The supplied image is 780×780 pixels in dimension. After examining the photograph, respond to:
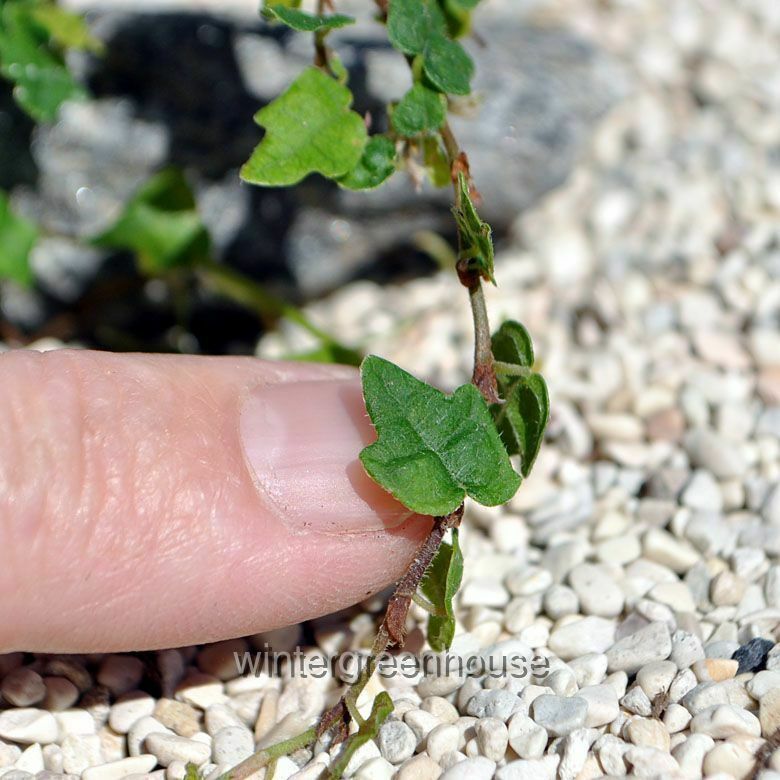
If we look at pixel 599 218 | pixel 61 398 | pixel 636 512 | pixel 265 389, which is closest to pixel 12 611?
pixel 61 398

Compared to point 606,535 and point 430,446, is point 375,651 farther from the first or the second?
point 606,535

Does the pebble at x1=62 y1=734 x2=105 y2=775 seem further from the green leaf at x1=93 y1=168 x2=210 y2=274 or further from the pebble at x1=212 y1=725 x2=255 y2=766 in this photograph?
the green leaf at x1=93 y1=168 x2=210 y2=274

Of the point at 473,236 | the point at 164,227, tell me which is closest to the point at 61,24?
the point at 164,227

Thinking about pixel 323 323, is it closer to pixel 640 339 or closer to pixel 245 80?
pixel 245 80

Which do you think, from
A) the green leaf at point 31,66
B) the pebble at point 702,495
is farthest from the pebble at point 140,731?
the green leaf at point 31,66

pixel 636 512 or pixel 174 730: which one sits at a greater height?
pixel 636 512

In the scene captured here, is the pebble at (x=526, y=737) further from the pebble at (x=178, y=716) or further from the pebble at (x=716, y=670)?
the pebble at (x=178, y=716)

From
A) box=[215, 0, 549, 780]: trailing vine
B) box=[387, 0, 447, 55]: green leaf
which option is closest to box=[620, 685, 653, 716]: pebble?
box=[215, 0, 549, 780]: trailing vine
